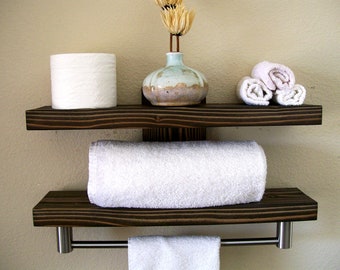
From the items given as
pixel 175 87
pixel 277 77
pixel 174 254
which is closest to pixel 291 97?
pixel 277 77

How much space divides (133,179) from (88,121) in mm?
119

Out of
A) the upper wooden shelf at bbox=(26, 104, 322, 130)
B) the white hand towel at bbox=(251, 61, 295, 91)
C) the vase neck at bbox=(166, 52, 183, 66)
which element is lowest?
the upper wooden shelf at bbox=(26, 104, 322, 130)

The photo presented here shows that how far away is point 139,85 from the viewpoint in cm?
67

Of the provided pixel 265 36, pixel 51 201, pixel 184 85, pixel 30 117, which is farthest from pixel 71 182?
pixel 265 36

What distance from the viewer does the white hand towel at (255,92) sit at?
1.94 ft

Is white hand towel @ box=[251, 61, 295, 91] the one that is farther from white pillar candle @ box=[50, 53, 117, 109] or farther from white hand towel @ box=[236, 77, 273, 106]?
white pillar candle @ box=[50, 53, 117, 109]

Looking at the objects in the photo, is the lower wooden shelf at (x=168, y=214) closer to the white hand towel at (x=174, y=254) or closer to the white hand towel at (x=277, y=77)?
the white hand towel at (x=174, y=254)

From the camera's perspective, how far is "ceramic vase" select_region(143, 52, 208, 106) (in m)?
0.55

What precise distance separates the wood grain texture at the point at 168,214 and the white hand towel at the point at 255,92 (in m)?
0.18

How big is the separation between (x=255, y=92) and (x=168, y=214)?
26 centimetres

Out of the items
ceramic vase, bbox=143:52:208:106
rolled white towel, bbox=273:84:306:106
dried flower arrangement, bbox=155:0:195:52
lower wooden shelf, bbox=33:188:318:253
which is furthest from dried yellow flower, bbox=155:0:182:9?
lower wooden shelf, bbox=33:188:318:253

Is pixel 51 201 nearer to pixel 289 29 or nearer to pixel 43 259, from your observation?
pixel 43 259

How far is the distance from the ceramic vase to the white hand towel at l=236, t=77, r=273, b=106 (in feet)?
0.27

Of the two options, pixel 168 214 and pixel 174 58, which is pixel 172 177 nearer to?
pixel 168 214
